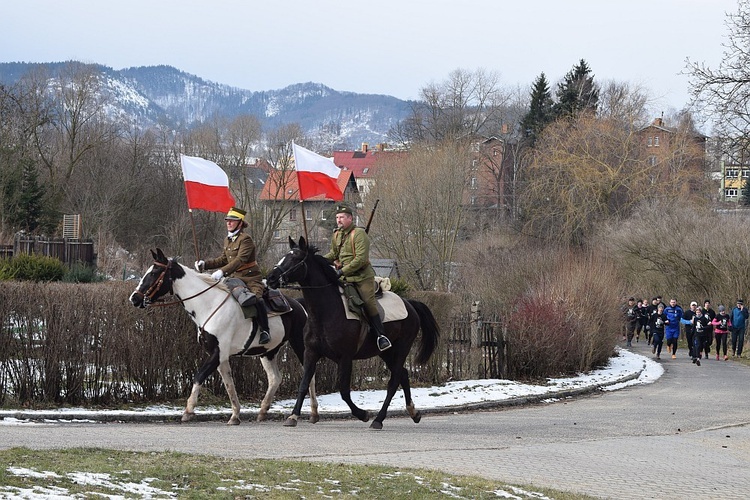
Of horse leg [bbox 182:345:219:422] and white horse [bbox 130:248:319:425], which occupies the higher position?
white horse [bbox 130:248:319:425]

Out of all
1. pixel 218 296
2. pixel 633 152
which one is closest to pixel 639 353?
pixel 633 152

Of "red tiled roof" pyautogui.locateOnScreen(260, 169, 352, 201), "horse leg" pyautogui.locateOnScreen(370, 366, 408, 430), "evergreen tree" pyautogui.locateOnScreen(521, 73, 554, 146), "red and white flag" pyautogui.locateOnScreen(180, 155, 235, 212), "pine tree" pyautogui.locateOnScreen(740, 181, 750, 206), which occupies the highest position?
"evergreen tree" pyautogui.locateOnScreen(521, 73, 554, 146)

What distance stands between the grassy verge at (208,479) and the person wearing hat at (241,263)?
5.00 meters

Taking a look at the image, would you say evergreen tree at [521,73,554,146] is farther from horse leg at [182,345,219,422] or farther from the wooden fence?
horse leg at [182,345,219,422]

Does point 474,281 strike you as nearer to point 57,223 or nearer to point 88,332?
point 88,332

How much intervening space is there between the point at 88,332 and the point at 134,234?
55.2 metres

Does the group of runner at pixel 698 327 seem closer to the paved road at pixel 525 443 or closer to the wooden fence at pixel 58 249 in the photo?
the paved road at pixel 525 443

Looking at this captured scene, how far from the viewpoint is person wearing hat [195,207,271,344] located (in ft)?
50.9

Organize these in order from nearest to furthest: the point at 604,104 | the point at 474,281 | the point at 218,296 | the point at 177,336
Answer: the point at 218,296 < the point at 177,336 < the point at 474,281 < the point at 604,104

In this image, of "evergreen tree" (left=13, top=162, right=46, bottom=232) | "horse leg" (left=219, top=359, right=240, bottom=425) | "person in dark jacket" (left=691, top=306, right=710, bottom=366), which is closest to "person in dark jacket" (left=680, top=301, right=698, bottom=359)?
"person in dark jacket" (left=691, top=306, right=710, bottom=366)

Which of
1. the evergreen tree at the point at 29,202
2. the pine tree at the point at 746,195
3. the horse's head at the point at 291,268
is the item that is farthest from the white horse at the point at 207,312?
the pine tree at the point at 746,195

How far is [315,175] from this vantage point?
17.7m

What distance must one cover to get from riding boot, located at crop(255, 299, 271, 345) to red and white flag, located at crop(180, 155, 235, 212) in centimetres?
272

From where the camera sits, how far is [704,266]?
48.8m
